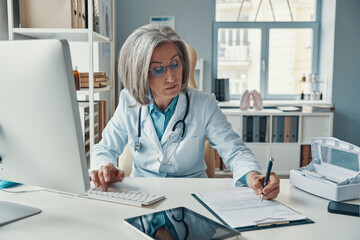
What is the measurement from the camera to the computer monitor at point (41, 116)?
0.81m

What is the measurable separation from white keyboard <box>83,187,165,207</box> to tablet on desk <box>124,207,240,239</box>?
10 centimetres

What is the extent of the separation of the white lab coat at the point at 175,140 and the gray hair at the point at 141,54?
3.8 inches

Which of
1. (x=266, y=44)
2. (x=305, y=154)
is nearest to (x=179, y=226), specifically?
(x=305, y=154)

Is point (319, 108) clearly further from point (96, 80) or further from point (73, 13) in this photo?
point (73, 13)

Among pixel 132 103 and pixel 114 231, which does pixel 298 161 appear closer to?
pixel 132 103

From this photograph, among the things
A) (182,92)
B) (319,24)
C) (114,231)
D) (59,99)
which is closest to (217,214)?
(114,231)

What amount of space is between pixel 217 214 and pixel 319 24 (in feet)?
12.4

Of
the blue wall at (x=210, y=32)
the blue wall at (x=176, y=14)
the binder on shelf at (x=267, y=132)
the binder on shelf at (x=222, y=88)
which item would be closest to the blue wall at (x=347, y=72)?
the blue wall at (x=210, y=32)

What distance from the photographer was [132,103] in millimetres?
1627

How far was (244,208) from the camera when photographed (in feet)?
3.42

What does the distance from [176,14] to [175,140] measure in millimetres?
2694

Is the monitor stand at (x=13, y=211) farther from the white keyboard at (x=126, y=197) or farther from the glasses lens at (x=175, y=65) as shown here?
the glasses lens at (x=175, y=65)

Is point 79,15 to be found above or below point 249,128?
above

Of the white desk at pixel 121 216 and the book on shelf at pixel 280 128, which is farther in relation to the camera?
the book on shelf at pixel 280 128
